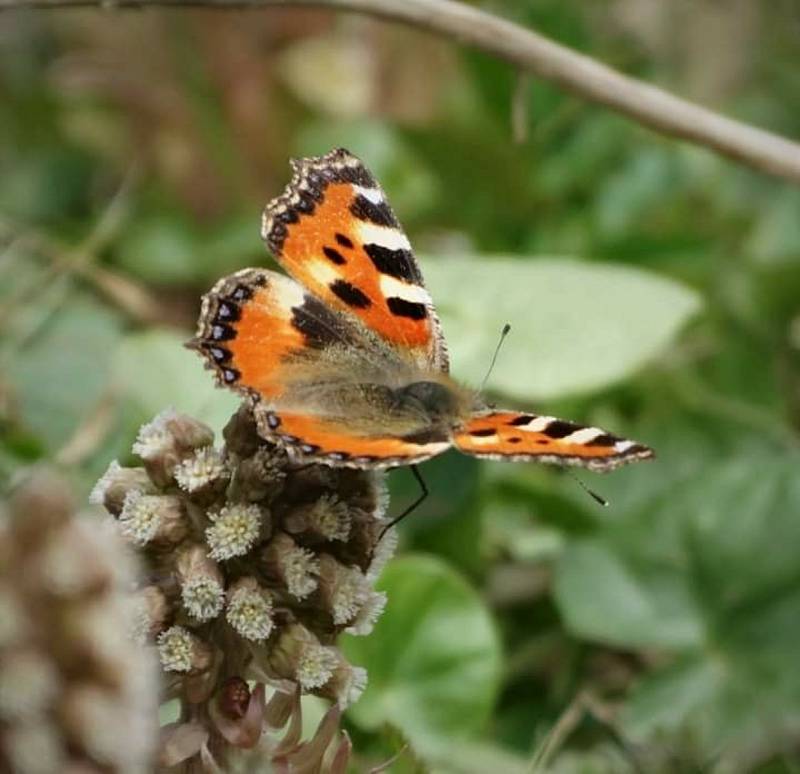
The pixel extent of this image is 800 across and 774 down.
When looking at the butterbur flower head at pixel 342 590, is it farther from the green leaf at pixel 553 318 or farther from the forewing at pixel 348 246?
the green leaf at pixel 553 318

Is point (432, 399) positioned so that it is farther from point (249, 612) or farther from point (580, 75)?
point (580, 75)

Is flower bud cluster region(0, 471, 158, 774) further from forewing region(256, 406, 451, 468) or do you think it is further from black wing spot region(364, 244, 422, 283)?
black wing spot region(364, 244, 422, 283)

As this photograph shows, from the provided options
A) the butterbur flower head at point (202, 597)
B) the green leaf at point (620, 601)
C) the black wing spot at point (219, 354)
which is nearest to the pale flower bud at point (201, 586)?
the butterbur flower head at point (202, 597)

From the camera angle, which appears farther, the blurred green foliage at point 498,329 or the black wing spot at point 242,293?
the blurred green foliage at point 498,329

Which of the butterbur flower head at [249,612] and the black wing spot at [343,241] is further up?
the black wing spot at [343,241]

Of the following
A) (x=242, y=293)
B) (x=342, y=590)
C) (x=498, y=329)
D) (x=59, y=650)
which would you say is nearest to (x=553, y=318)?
(x=498, y=329)
